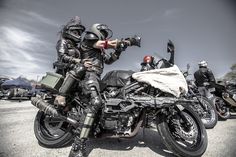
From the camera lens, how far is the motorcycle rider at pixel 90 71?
2566 mm

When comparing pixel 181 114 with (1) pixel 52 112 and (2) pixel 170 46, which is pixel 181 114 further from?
(1) pixel 52 112

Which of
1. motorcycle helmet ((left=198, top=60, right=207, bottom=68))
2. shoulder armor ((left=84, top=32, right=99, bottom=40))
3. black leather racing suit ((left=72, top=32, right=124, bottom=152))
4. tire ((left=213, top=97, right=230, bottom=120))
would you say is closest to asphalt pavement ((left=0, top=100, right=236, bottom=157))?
black leather racing suit ((left=72, top=32, right=124, bottom=152))

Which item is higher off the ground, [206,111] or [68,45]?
[68,45]

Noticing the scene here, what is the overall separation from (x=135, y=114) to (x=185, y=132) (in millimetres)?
880

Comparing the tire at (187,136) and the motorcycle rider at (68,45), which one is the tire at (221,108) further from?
the motorcycle rider at (68,45)

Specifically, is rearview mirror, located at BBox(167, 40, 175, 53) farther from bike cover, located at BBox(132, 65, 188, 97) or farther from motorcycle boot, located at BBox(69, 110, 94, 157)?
motorcycle boot, located at BBox(69, 110, 94, 157)

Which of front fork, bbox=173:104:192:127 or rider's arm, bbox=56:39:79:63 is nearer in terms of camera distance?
front fork, bbox=173:104:192:127

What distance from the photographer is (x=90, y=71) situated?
3.03 m

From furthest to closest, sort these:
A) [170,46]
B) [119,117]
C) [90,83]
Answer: [170,46], [90,83], [119,117]

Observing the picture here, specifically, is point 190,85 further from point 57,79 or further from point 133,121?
point 57,79

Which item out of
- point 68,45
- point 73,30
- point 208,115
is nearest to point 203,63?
point 208,115

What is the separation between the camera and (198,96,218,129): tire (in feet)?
15.3

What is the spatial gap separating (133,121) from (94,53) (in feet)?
4.60

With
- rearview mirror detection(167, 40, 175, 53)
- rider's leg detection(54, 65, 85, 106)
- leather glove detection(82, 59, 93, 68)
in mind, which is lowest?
rider's leg detection(54, 65, 85, 106)
